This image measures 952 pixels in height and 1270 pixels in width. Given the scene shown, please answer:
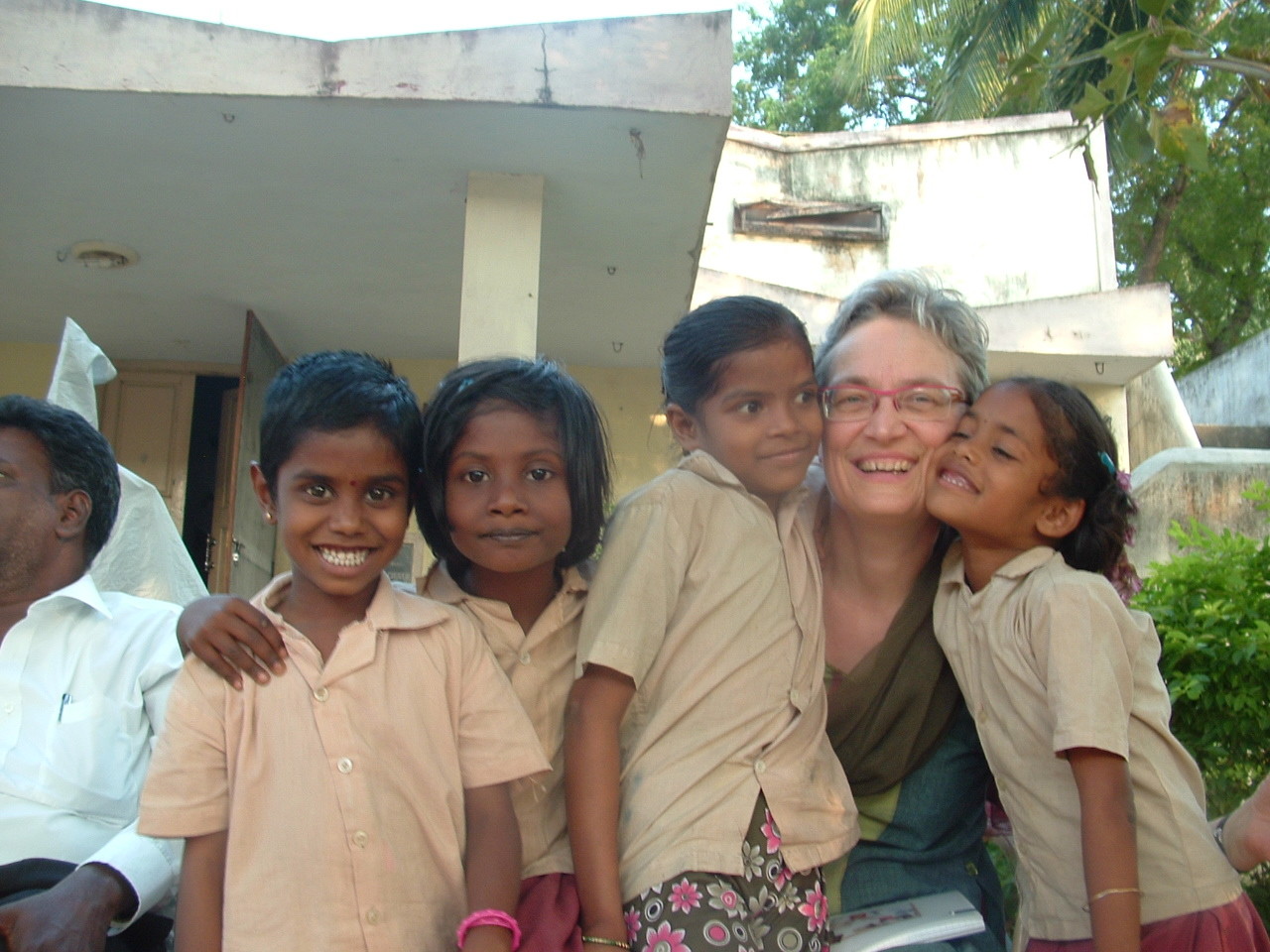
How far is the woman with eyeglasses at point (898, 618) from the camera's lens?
7.25 feet

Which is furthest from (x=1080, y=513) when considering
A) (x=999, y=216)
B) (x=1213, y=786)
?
(x=999, y=216)

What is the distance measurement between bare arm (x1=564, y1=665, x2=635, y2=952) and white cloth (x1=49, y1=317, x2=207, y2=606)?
1434 mm

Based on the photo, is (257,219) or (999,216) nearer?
(257,219)

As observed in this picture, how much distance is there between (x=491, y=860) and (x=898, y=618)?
0.96 m

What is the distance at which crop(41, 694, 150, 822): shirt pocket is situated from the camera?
84.7 inches

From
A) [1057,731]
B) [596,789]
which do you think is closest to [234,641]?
[596,789]

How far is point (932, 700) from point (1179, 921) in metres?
0.57

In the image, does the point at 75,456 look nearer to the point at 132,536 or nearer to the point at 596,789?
the point at 132,536

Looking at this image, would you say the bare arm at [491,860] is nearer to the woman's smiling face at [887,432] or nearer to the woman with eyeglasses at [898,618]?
the woman with eyeglasses at [898,618]

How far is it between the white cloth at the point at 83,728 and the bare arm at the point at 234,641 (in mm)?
405

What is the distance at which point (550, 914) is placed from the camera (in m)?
1.86

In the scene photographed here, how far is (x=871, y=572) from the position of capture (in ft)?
7.68

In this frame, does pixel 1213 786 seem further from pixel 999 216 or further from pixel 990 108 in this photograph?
pixel 990 108

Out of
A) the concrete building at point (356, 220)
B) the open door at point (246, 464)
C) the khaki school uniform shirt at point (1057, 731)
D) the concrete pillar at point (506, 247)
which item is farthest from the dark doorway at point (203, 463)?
the khaki school uniform shirt at point (1057, 731)
